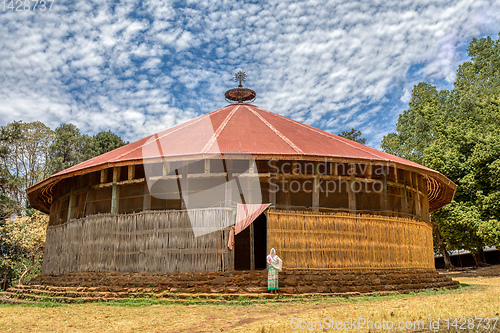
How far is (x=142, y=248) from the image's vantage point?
11406mm

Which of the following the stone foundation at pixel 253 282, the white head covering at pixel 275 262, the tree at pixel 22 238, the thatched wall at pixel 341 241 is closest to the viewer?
the white head covering at pixel 275 262

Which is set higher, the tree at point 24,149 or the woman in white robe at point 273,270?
the tree at point 24,149

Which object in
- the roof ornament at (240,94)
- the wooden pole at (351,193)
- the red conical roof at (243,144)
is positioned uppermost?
the roof ornament at (240,94)

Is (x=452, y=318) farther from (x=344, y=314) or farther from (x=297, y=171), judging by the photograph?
(x=297, y=171)

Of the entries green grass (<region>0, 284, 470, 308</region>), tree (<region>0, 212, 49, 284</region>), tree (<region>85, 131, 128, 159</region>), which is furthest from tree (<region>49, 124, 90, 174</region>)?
green grass (<region>0, 284, 470, 308</region>)

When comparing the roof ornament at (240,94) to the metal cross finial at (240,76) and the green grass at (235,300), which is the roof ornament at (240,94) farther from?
the green grass at (235,300)

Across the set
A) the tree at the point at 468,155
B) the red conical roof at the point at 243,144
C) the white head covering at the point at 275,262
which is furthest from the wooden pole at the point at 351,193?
the tree at the point at 468,155

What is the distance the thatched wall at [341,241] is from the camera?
11.0 metres

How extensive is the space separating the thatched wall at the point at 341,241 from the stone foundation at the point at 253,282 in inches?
10.2

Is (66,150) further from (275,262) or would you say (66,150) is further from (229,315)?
(229,315)

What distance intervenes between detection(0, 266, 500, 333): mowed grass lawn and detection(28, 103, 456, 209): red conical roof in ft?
12.7

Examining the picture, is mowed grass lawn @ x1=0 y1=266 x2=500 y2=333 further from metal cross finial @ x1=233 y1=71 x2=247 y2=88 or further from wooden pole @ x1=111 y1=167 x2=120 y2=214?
metal cross finial @ x1=233 y1=71 x2=247 y2=88

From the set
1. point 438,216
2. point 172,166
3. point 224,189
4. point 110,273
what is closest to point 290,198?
point 224,189

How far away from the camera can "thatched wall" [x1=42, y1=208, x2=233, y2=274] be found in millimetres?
10938
